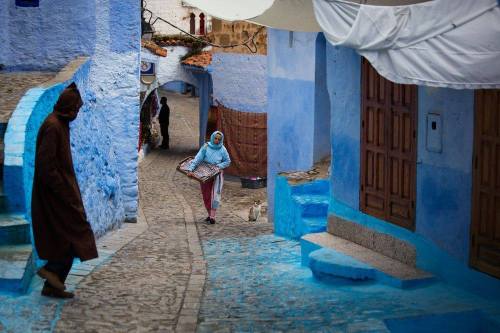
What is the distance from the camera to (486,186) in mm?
8320

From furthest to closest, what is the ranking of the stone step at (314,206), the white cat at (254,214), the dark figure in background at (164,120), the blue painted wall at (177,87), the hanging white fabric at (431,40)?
the blue painted wall at (177,87)
the dark figure in background at (164,120)
the white cat at (254,214)
the stone step at (314,206)
the hanging white fabric at (431,40)

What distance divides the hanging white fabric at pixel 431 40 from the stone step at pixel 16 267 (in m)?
3.22

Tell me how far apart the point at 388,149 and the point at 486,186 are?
6.66 ft

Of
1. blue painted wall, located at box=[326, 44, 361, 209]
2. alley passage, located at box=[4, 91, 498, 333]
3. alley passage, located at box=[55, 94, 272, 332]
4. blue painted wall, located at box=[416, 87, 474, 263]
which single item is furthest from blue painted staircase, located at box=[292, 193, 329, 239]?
blue painted wall, located at box=[416, 87, 474, 263]

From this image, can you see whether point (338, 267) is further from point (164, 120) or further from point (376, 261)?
point (164, 120)

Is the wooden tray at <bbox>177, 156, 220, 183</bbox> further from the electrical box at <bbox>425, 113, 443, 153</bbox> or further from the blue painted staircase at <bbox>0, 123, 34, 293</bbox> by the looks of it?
the blue painted staircase at <bbox>0, 123, 34, 293</bbox>

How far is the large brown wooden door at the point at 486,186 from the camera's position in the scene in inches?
322

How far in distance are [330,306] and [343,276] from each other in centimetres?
101

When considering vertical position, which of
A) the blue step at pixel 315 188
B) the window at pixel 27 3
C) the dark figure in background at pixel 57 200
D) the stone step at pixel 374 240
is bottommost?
the stone step at pixel 374 240

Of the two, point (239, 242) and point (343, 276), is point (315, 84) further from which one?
point (343, 276)

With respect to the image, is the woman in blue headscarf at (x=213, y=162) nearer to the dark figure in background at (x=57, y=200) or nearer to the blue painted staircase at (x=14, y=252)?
the blue painted staircase at (x=14, y=252)

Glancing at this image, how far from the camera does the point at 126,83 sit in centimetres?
1435

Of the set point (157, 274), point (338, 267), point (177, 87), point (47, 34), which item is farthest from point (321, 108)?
point (177, 87)

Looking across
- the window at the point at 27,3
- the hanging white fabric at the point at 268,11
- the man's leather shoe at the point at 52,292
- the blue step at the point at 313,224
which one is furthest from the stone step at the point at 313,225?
the man's leather shoe at the point at 52,292
